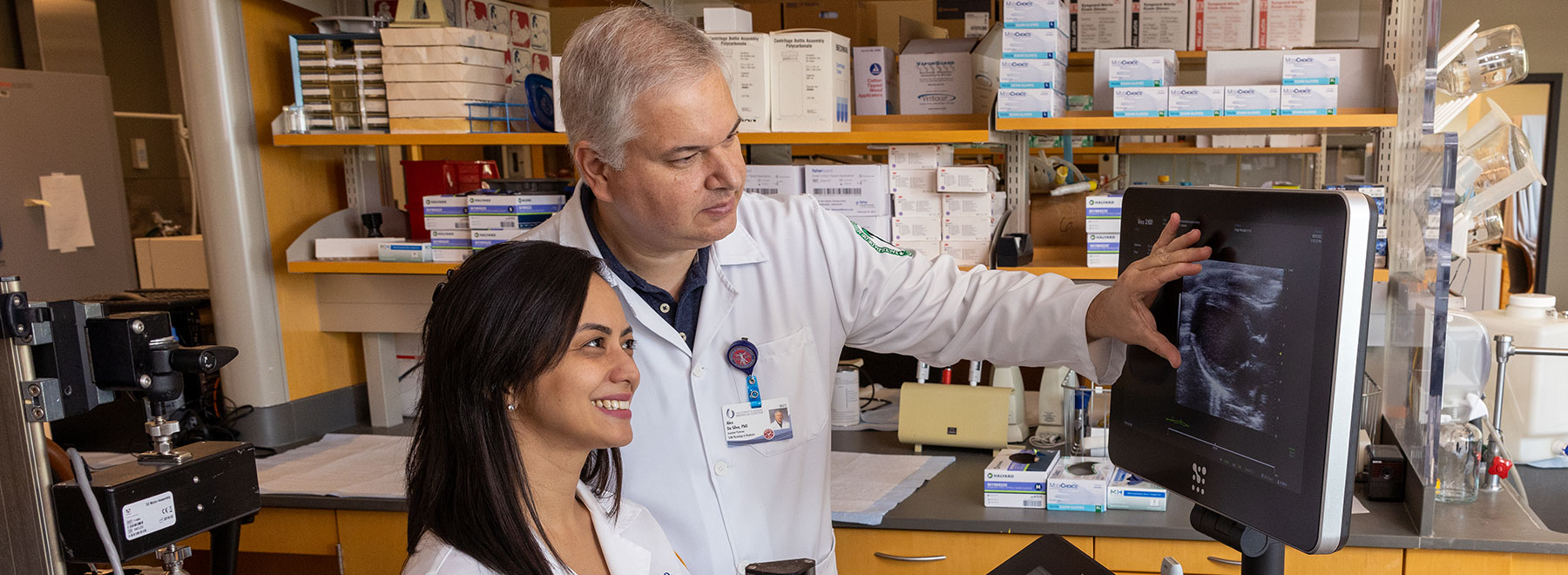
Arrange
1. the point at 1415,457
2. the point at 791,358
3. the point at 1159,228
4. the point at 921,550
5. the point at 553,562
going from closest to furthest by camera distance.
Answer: the point at 1159,228
the point at 553,562
the point at 791,358
the point at 1415,457
the point at 921,550

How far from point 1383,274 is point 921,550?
1.26 metres

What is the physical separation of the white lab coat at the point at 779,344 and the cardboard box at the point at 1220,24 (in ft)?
9.07

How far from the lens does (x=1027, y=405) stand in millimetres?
2973

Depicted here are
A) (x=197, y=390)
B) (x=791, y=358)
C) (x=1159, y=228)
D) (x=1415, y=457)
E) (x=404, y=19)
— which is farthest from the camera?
(x=197, y=390)

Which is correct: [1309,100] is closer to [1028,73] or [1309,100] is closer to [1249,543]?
[1028,73]

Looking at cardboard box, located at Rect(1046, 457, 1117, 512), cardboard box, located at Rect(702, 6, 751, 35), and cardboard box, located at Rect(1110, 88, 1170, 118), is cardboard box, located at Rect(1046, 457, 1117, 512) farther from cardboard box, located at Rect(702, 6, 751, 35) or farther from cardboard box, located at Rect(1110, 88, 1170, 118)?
cardboard box, located at Rect(702, 6, 751, 35)

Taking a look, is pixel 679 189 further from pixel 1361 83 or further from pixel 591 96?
pixel 1361 83

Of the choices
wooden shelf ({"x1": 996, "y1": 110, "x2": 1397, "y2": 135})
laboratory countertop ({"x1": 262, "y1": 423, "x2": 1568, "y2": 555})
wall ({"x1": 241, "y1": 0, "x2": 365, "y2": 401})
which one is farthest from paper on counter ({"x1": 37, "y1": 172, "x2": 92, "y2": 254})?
wooden shelf ({"x1": 996, "y1": 110, "x2": 1397, "y2": 135})

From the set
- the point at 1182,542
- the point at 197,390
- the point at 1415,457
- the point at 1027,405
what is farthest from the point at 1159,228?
the point at 197,390

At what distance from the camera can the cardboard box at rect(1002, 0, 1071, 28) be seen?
97.2 inches

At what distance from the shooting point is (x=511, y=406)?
130 centimetres

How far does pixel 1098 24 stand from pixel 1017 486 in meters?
2.47

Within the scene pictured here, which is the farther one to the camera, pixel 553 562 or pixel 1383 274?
pixel 1383 274

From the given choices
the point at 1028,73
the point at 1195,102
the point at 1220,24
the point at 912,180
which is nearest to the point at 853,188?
the point at 912,180
